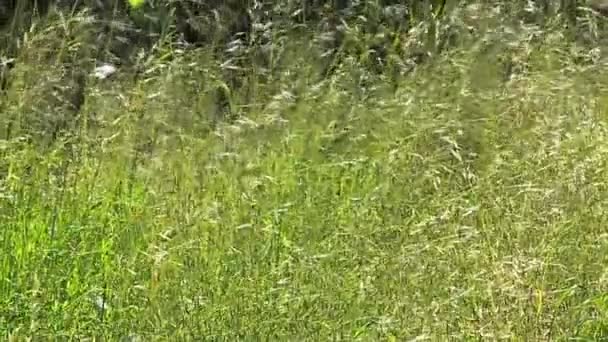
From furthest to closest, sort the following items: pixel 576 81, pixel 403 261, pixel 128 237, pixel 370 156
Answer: pixel 576 81, pixel 370 156, pixel 128 237, pixel 403 261

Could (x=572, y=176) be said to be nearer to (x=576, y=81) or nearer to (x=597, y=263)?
(x=597, y=263)

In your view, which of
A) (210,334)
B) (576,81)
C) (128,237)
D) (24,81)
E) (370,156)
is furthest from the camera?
(576,81)

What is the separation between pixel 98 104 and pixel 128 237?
1.98 ft

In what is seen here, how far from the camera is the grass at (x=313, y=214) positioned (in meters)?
2.66

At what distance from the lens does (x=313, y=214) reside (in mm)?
3137

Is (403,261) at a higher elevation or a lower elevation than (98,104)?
lower

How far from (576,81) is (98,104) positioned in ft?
5.68

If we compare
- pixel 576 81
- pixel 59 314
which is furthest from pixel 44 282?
pixel 576 81

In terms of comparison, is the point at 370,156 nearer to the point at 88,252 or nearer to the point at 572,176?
the point at 572,176

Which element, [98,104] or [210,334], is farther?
[98,104]

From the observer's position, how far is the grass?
2658 millimetres

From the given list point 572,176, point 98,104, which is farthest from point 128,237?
point 572,176

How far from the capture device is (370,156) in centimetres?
364

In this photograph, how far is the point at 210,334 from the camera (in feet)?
8.43
